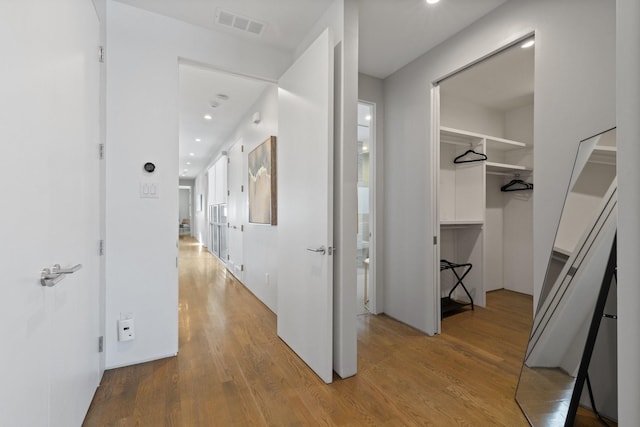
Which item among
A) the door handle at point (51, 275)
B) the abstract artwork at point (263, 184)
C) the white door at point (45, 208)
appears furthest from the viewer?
the abstract artwork at point (263, 184)

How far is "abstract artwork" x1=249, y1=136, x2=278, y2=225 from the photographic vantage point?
3.22m

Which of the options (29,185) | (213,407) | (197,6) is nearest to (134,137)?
(197,6)

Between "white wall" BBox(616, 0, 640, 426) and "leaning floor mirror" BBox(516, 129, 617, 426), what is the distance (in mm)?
982

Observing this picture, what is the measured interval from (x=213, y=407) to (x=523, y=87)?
14.3ft

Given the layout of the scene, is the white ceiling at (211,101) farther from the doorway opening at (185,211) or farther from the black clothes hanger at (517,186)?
the doorway opening at (185,211)

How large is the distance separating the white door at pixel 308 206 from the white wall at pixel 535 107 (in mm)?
1267

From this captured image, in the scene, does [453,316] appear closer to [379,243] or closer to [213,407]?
[379,243]

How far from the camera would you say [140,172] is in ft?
7.35

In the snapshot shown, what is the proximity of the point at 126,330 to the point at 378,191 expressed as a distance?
2636 mm

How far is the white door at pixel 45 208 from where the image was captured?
34.3 inches

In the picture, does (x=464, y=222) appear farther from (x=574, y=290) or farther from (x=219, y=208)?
(x=219, y=208)

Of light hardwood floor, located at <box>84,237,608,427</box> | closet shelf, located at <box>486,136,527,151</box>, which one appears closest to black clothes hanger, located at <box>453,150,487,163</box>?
closet shelf, located at <box>486,136,527,151</box>

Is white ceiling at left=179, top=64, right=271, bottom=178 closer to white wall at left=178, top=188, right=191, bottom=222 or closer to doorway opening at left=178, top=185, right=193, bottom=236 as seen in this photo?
doorway opening at left=178, top=185, right=193, bottom=236

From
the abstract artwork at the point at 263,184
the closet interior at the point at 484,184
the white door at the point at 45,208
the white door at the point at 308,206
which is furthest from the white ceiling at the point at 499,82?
the white door at the point at 45,208
